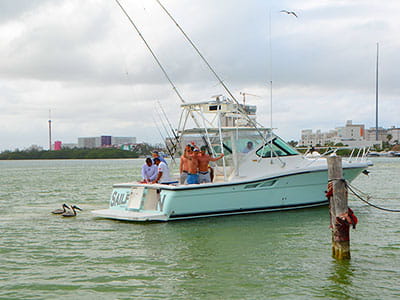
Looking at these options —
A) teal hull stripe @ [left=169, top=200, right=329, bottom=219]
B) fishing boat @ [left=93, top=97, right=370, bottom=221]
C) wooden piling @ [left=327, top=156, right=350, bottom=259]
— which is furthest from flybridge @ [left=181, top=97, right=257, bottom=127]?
wooden piling @ [left=327, top=156, right=350, bottom=259]

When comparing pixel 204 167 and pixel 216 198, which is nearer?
pixel 216 198

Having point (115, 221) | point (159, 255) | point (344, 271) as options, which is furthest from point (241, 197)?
point (344, 271)

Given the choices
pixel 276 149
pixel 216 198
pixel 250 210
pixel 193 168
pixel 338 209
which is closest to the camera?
pixel 338 209

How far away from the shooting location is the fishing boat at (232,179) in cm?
1445

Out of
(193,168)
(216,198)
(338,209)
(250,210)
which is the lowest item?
(250,210)

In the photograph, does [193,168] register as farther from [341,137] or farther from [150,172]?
[341,137]

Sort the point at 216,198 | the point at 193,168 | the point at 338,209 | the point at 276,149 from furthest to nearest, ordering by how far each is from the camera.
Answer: the point at 276,149 < the point at 193,168 < the point at 216,198 < the point at 338,209

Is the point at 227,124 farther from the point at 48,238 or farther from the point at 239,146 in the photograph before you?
the point at 48,238

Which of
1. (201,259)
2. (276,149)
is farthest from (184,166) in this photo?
(201,259)

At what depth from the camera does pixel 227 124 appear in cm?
1628

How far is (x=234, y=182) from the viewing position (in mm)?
14805

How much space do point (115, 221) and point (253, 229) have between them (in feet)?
13.6

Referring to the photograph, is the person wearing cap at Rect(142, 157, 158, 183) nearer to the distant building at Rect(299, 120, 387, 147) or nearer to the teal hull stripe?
the teal hull stripe

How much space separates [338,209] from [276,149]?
20.9 ft
